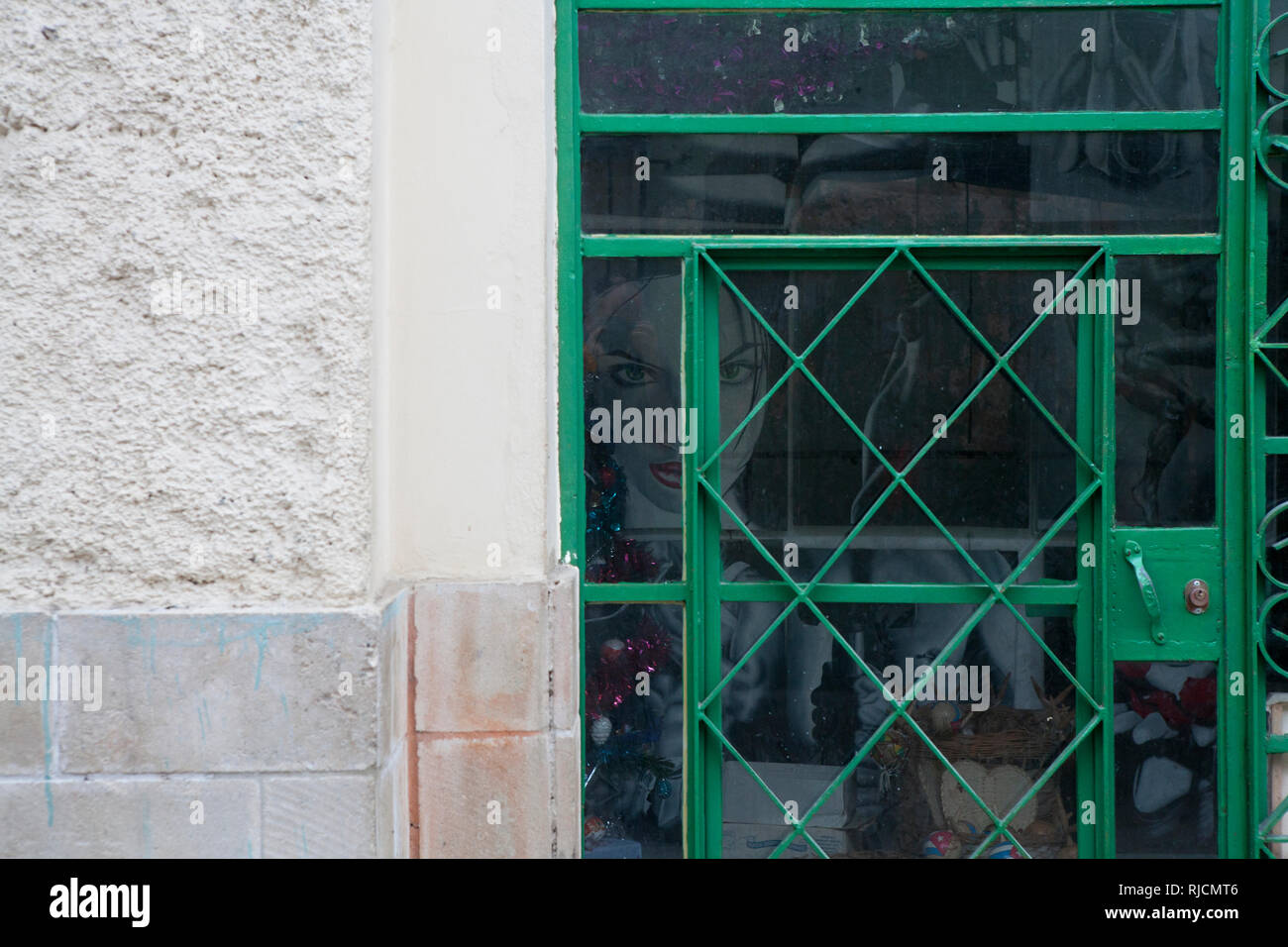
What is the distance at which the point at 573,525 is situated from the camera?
2.56 metres

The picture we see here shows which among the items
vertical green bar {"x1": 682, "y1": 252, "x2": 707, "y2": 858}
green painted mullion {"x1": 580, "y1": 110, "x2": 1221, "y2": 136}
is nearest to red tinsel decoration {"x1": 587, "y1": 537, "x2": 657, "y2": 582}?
vertical green bar {"x1": 682, "y1": 252, "x2": 707, "y2": 858}

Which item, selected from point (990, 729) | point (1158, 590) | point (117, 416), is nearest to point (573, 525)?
point (117, 416)

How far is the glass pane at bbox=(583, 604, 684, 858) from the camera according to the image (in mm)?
2604

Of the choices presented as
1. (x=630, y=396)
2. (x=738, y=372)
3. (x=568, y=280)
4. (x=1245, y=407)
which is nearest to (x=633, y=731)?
(x=630, y=396)

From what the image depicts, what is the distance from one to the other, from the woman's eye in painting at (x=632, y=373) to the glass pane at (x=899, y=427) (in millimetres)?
220

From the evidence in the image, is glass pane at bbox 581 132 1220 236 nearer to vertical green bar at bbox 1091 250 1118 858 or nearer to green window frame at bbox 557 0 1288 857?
green window frame at bbox 557 0 1288 857

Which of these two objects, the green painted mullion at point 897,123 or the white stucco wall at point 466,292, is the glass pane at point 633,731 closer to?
the white stucco wall at point 466,292

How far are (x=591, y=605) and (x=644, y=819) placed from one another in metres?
0.65

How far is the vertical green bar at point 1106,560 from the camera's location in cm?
253

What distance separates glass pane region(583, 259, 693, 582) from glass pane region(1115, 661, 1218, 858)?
56.6 inches

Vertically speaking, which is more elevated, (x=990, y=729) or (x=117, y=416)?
(x=117, y=416)

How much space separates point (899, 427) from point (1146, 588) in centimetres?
82

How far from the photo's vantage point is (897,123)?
2.56 meters

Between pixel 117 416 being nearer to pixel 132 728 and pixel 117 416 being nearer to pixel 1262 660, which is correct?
pixel 132 728
